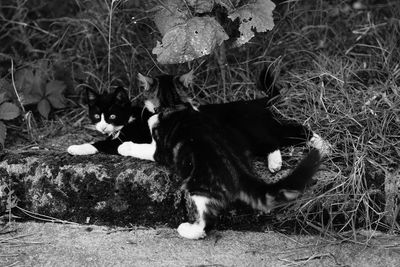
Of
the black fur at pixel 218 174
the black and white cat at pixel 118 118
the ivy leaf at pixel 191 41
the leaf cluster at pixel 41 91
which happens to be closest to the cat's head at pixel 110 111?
the black and white cat at pixel 118 118

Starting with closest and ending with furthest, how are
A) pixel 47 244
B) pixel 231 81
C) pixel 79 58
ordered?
pixel 47 244 < pixel 231 81 < pixel 79 58

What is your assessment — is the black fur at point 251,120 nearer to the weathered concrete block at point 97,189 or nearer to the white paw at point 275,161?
the white paw at point 275,161

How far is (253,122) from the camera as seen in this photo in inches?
138

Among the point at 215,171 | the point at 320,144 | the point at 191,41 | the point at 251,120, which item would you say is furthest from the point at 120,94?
the point at 320,144

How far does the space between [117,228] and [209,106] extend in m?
0.90

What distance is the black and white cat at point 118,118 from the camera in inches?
147

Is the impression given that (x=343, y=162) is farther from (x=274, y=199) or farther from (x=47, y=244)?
(x=47, y=244)

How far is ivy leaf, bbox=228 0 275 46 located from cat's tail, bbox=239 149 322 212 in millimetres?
918

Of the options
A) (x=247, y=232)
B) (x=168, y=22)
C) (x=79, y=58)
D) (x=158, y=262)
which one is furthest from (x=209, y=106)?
(x=79, y=58)

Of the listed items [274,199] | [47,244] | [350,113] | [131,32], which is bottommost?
[47,244]

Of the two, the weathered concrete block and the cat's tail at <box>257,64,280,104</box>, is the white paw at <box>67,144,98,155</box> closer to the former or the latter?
the weathered concrete block

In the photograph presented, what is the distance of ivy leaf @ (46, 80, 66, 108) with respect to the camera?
4262 mm

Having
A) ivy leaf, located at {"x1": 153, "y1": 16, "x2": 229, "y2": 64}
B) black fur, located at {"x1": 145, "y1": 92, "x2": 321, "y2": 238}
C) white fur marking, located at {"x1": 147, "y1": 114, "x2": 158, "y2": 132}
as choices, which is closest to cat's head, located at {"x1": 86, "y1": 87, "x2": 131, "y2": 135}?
white fur marking, located at {"x1": 147, "y1": 114, "x2": 158, "y2": 132}

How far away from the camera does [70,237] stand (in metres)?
3.26
